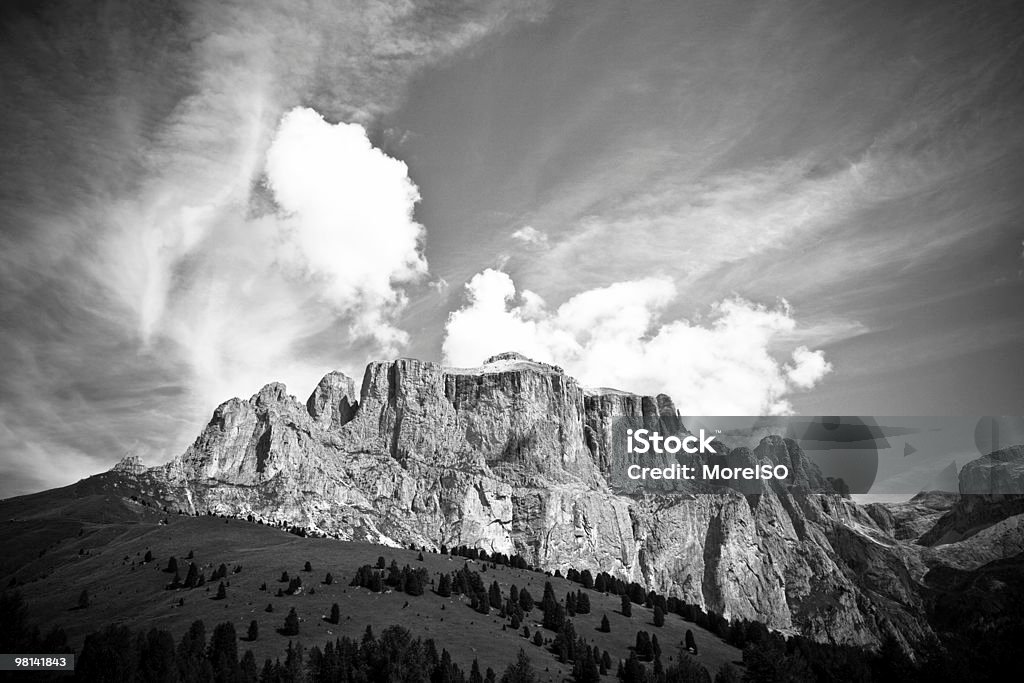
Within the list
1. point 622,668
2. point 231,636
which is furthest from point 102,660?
point 622,668

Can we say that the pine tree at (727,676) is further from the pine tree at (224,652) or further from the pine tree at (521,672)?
the pine tree at (224,652)

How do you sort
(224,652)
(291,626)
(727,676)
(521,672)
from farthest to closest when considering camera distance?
(727,676) < (291,626) < (521,672) < (224,652)

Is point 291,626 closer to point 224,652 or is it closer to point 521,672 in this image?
point 224,652

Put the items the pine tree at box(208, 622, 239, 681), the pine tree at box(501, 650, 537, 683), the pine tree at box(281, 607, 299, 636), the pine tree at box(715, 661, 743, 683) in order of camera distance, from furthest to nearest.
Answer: the pine tree at box(715, 661, 743, 683) < the pine tree at box(281, 607, 299, 636) < the pine tree at box(501, 650, 537, 683) < the pine tree at box(208, 622, 239, 681)

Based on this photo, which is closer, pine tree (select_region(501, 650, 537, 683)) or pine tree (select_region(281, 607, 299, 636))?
pine tree (select_region(501, 650, 537, 683))

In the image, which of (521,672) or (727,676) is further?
(727,676)

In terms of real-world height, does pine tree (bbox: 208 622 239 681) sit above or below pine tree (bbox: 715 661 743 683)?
above

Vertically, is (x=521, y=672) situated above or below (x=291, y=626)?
below

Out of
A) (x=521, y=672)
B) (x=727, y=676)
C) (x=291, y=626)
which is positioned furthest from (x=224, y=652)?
(x=727, y=676)

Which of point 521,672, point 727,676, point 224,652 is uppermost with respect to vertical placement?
point 224,652

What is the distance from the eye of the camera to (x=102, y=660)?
131000 mm

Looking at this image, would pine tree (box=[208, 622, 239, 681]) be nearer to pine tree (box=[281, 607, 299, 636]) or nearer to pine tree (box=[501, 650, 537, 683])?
pine tree (box=[281, 607, 299, 636])

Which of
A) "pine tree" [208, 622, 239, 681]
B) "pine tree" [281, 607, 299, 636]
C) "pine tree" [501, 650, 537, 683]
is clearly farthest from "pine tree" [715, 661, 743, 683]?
"pine tree" [208, 622, 239, 681]

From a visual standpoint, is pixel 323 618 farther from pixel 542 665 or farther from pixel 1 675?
pixel 1 675
